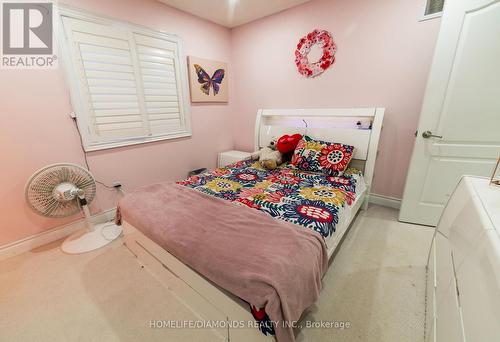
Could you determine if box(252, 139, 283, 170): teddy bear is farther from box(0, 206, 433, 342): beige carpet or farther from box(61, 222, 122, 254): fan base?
box(61, 222, 122, 254): fan base

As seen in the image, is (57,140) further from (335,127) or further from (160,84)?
(335,127)

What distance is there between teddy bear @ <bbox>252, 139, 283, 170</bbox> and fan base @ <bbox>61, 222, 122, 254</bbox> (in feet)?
5.64

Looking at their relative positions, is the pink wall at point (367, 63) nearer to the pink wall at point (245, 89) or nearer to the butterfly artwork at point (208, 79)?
the pink wall at point (245, 89)

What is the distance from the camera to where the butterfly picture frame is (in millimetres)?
2939

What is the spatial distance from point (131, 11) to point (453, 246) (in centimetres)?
336

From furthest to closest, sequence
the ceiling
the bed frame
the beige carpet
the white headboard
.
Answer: the ceiling, the white headboard, the beige carpet, the bed frame

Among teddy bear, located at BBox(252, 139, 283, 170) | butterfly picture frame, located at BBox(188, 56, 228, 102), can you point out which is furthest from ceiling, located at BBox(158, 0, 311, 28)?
teddy bear, located at BBox(252, 139, 283, 170)

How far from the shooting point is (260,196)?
1.72 metres

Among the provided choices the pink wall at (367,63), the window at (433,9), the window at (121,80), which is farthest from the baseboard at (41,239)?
the window at (433,9)

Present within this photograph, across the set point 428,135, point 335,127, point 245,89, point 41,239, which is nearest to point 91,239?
point 41,239

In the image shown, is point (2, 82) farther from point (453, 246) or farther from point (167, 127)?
point (453, 246)

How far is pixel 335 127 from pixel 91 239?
2.98 meters

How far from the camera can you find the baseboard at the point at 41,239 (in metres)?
1.88

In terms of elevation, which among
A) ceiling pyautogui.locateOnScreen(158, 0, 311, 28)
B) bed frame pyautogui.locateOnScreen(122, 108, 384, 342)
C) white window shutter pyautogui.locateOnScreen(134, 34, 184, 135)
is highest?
ceiling pyautogui.locateOnScreen(158, 0, 311, 28)
